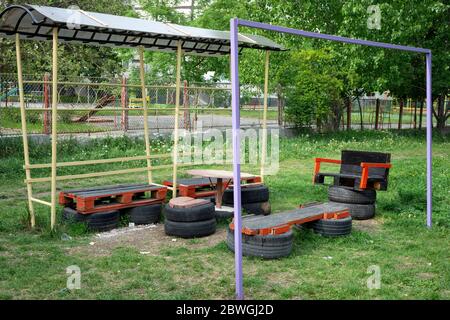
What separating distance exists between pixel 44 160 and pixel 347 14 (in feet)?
35.4

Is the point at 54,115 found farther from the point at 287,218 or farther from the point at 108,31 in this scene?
the point at 287,218

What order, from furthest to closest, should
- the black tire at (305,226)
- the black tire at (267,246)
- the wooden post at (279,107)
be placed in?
the wooden post at (279,107)
the black tire at (305,226)
the black tire at (267,246)

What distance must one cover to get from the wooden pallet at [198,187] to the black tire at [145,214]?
68cm

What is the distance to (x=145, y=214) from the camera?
25.6ft

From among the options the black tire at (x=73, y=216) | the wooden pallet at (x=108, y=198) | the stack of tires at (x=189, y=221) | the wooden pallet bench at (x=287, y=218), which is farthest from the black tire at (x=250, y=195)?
the black tire at (x=73, y=216)

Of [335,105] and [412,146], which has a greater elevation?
[335,105]

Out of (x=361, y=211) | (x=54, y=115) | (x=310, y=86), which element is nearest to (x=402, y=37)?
(x=310, y=86)

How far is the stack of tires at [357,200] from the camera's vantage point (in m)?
8.04

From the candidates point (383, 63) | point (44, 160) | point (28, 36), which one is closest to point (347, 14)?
point (383, 63)

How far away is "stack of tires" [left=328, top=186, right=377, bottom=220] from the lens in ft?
26.4

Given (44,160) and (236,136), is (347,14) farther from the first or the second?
(236,136)

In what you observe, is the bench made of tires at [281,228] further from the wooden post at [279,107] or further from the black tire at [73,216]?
the wooden post at [279,107]

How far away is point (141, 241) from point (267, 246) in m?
1.84
